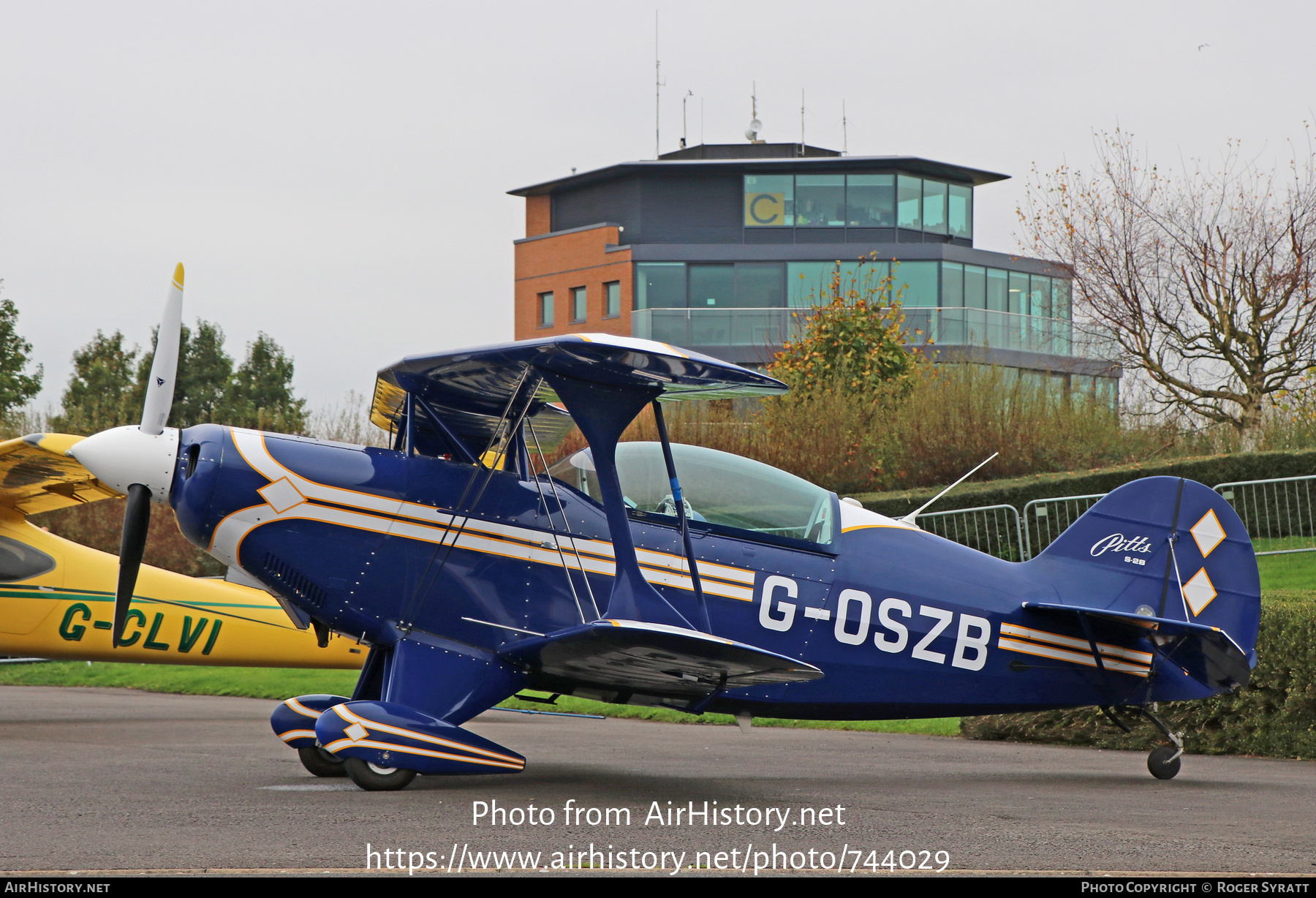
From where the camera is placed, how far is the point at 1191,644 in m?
8.29

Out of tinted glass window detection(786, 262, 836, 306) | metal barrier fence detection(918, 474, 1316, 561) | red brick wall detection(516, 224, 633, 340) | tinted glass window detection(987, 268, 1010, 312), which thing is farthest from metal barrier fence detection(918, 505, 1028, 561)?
tinted glass window detection(987, 268, 1010, 312)

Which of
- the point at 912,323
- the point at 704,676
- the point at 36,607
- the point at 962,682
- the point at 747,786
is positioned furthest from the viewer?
the point at 912,323

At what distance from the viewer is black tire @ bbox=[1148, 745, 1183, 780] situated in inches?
327

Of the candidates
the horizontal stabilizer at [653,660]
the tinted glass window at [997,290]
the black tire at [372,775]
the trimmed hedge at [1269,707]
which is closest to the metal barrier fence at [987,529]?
the trimmed hedge at [1269,707]

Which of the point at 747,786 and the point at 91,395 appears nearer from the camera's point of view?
the point at 747,786

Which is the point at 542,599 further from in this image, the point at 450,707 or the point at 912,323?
the point at 912,323

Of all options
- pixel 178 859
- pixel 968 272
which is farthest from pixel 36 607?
pixel 968 272

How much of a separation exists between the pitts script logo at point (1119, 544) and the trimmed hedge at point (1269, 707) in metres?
1.76

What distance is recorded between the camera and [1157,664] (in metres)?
8.36

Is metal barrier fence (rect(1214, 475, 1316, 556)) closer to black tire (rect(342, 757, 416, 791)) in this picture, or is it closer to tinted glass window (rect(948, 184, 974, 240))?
black tire (rect(342, 757, 416, 791))

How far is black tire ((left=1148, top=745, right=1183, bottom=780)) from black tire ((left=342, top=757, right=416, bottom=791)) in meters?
4.97

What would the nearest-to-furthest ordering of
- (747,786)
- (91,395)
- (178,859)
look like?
(178,859), (747,786), (91,395)

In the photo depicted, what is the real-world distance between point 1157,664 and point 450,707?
4.76 metres

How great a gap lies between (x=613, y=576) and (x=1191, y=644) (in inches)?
157
